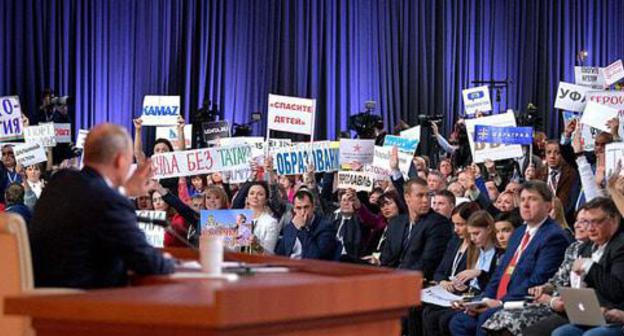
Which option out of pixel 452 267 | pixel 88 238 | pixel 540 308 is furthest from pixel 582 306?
pixel 88 238

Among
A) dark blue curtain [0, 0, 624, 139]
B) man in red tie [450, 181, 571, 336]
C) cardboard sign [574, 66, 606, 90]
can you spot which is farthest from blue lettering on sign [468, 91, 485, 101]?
man in red tie [450, 181, 571, 336]

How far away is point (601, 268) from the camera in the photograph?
19.5 ft

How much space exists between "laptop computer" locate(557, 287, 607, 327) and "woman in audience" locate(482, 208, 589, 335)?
334 mm

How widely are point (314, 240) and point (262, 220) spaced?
45cm

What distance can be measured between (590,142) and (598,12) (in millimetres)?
8789

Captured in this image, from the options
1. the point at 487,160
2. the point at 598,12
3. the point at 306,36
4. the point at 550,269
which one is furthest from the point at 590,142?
the point at 598,12

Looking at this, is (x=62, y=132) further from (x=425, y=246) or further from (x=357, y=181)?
(x=425, y=246)

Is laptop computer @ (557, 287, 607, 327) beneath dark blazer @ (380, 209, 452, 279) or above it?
beneath

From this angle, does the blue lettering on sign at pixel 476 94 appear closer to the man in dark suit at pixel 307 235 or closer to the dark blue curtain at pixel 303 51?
the dark blue curtain at pixel 303 51

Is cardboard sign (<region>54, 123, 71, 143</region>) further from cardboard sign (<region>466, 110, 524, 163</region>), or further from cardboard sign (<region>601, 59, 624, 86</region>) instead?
cardboard sign (<region>601, 59, 624, 86</region>)

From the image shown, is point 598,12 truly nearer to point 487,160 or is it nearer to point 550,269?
point 487,160

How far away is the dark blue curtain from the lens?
54.4ft

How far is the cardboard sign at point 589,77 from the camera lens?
14.3 meters

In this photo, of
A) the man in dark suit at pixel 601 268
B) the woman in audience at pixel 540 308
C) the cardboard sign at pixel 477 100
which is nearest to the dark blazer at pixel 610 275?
the man in dark suit at pixel 601 268
